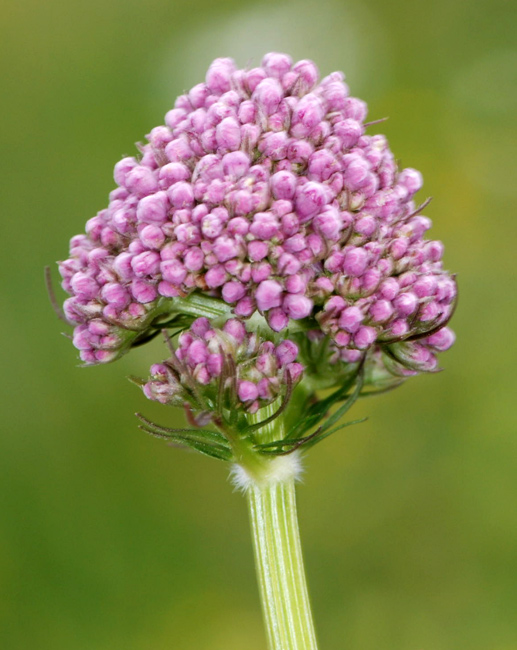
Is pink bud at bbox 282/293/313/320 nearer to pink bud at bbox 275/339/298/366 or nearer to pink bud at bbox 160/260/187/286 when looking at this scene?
pink bud at bbox 275/339/298/366

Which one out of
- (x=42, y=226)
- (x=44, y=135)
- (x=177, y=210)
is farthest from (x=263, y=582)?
(x=44, y=135)

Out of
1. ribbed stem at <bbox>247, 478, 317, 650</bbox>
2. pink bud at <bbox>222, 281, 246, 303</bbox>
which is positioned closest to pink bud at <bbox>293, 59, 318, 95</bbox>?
pink bud at <bbox>222, 281, 246, 303</bbox>

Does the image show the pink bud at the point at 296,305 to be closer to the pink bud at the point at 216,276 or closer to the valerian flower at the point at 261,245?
the valerian flower at the point at 261,245

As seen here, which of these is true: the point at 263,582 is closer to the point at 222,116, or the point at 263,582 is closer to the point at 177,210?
the point at 177,210

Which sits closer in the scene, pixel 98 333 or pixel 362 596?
pixel 98 333

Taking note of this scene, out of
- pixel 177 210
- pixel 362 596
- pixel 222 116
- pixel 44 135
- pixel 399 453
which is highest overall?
pixel 44 135

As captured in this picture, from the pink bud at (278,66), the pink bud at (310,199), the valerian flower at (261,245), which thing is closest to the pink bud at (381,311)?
the valerian flower at (261,245)

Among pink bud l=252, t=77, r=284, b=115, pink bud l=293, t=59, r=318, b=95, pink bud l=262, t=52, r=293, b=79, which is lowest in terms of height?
pink bud l=252, t=77, r=284, b=115
